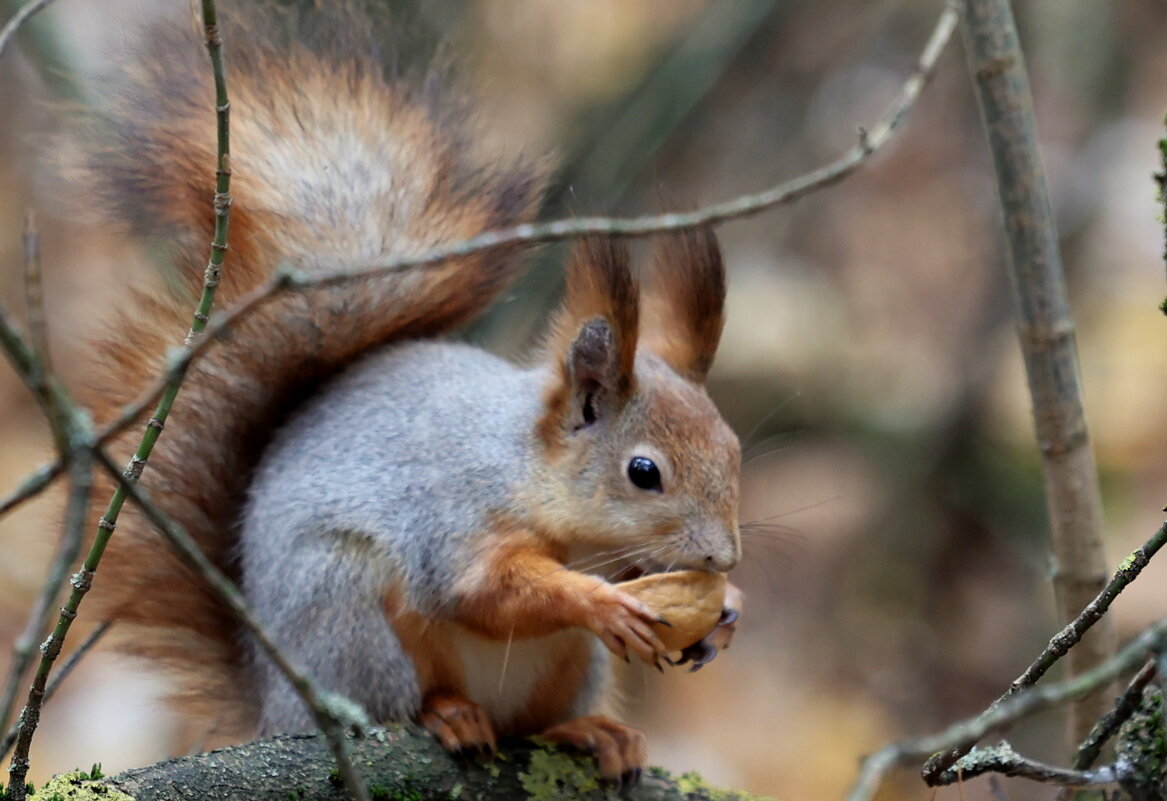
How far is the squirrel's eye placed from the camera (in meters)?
1.67

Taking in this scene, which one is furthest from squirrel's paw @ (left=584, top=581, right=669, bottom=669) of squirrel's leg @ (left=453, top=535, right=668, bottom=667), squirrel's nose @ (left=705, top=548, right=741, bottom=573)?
squirrel's nose @ (left=705, top=548, right=741, bottom=573)

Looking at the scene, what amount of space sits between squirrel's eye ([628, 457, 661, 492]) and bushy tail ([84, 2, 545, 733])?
0.49 metres

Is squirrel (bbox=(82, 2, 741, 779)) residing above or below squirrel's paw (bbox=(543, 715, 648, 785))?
above

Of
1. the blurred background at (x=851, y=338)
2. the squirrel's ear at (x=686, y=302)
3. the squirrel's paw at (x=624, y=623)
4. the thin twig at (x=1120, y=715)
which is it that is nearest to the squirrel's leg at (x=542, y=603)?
the squirrel's paw at (x=624, y=623)

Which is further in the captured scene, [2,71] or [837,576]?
[2,71]

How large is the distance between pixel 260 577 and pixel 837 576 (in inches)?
97.3

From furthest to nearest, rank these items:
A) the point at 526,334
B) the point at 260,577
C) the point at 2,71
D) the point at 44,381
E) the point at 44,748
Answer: the point at 2,71 < the point at 44,748 < the point at 526,334 < the point at 260,577 < the point at 44,381

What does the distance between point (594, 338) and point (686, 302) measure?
0.82 ft

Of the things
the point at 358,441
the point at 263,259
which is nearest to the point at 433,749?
the point at 358,441

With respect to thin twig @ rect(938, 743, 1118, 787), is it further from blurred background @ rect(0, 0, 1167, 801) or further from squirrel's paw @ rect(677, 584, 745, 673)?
blurred background @ rect(0, 0, 1167, 801)

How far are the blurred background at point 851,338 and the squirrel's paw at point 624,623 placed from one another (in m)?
1.64

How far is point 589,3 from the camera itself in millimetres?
3957

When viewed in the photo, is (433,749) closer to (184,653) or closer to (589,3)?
(184,653)

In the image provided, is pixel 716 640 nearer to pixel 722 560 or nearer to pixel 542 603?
pixel 722 560
